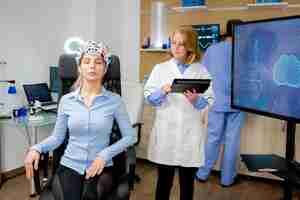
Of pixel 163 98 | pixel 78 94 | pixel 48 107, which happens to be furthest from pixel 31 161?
pixel 48 107

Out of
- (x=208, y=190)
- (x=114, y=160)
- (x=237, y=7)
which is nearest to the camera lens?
(x=114, y=160)

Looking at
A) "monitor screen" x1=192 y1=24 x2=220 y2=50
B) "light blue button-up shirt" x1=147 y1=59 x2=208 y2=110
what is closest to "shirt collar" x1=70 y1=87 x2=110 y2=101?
"light blue button-up shirt" x1=147 y1=59 x2=208 y2=110

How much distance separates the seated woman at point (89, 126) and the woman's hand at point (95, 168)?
1.0 inches

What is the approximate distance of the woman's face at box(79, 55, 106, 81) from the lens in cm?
186

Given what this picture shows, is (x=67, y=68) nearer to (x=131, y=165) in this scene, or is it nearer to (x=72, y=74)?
(x=72, y=74)

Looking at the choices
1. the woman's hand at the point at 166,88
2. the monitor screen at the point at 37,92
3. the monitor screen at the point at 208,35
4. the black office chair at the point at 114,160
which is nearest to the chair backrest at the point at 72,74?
the black office chair at the point at 114,160

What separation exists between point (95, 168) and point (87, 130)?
0.24m

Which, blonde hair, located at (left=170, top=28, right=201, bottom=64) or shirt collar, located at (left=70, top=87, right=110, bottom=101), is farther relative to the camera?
blonde hair, located at (left=170, top=28, right=201, bottom=64)

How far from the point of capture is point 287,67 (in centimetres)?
A: 196

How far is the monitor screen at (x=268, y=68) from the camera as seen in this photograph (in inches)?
75.9

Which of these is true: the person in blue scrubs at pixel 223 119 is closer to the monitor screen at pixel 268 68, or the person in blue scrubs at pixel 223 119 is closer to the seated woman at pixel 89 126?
the monitor screen at pixel 268 68

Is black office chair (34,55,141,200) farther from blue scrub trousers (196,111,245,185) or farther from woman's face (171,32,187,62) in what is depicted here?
blue scrub trousers (196,111,245,185)

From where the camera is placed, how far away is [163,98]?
2.12 metres

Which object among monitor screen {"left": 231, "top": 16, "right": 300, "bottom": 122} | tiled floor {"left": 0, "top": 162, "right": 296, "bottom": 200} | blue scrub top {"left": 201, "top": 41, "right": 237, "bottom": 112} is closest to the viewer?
monitor screen {"left": 231, "top": 16, "right": 300, "bottom": 122}
